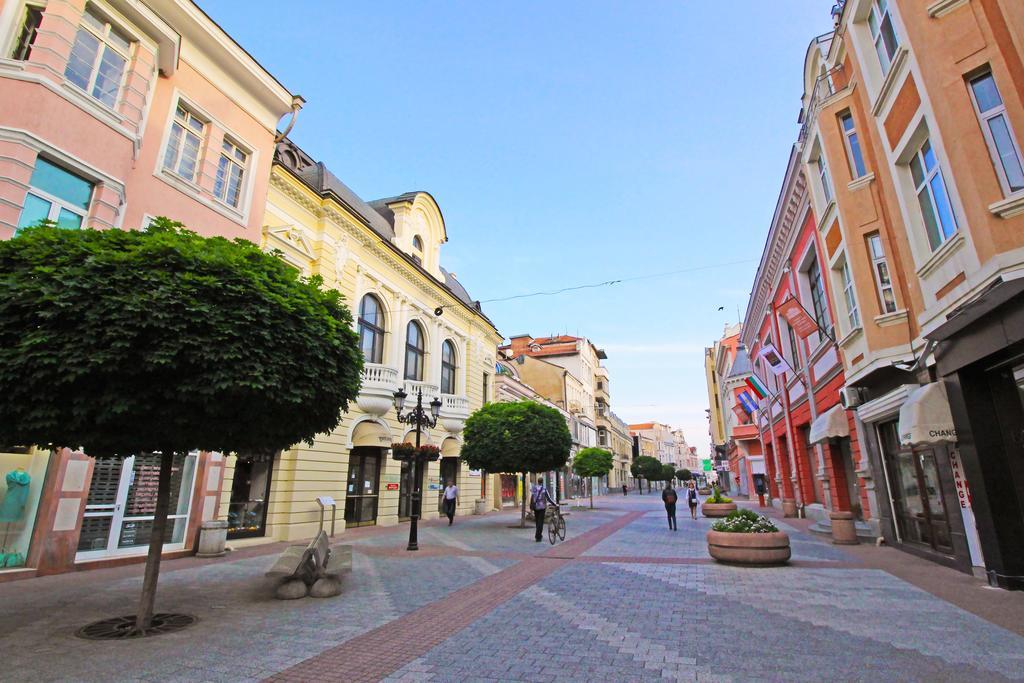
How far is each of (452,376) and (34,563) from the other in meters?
18.6

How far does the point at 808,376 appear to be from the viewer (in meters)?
17.9

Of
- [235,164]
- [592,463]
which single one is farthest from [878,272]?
[592,463]

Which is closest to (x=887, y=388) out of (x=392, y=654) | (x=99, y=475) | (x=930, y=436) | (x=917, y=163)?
(x=930, y=436)

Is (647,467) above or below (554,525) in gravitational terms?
above

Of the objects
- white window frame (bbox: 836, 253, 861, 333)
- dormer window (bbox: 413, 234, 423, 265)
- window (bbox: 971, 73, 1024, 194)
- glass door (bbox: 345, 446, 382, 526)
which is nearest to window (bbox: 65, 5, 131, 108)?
glass door (bbox: 345, 446, 382, 526)

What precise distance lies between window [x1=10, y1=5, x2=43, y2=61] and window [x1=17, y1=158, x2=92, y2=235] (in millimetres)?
2103

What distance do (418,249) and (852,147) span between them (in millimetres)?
17873

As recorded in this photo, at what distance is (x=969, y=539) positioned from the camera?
8.52 m

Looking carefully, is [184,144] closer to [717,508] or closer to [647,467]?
[717,508]

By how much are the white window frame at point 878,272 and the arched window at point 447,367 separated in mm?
18470

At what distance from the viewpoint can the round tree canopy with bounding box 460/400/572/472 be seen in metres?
19.6

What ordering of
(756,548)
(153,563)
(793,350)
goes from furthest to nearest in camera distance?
1. (793,350)
2. (756,548)
3. (153,563)

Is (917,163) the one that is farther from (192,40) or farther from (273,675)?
(192,40)

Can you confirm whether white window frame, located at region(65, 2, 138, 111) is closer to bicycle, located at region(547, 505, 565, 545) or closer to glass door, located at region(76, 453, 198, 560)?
glass door, located at region(76, 453, 198, 560)
